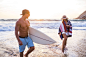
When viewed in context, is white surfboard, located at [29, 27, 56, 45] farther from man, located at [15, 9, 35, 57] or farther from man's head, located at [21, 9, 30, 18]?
man's head, located at [21, 9, 30, 18]

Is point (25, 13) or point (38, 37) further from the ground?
point (25, 13)

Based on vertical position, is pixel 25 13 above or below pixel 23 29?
above

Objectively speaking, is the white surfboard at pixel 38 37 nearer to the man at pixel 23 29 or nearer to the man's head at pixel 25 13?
the man at pixel 23 29

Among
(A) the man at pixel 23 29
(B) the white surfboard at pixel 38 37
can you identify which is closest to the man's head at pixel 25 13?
(A) the man at pixel 23 29

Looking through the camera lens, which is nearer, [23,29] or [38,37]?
[23,29]

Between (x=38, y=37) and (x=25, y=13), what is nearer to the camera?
(x=25, y=13)

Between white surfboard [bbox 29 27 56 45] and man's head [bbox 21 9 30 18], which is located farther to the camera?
white surfboard [bbox 29 27 56 45]

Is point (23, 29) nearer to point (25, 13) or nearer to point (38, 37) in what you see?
point (25, 13)

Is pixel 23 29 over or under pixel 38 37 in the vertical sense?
over

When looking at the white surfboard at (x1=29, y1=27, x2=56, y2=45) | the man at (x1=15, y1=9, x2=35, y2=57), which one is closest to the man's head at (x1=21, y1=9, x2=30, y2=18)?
the man at (x1=15, y1=9, x2=35, y2=57)

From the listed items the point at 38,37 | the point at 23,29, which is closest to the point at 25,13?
the point at 23,29

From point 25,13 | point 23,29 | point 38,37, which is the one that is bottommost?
point 38,37

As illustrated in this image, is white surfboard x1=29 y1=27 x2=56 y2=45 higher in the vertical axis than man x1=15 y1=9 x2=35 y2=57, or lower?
lower

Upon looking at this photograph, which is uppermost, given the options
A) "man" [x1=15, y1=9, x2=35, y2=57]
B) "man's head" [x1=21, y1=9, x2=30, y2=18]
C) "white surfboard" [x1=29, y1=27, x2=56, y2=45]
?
"man's head" [x1=21, y1=9, x2=30, y2=18]
